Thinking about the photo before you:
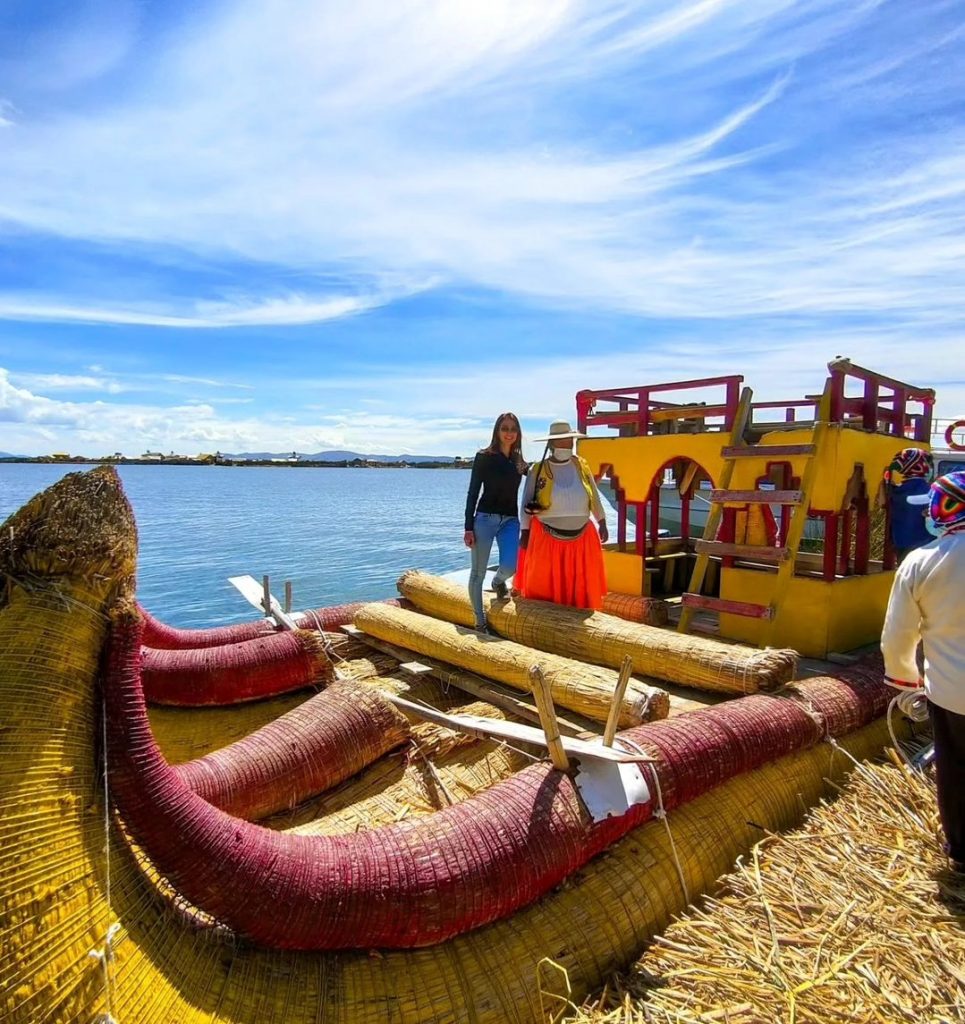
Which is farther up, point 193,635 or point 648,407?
point 648,407

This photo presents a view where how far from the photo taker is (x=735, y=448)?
22.4 feet

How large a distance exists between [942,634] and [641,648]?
243 centimetres

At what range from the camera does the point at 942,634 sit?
3.35m

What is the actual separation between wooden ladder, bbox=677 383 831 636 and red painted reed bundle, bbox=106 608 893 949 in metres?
3.38

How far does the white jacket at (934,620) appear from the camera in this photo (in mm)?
3268

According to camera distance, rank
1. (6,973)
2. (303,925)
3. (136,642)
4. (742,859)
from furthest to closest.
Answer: (742,859) < (303,925) < (136,642) < (6,973)

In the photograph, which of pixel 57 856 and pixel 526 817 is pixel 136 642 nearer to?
pixel 57 856

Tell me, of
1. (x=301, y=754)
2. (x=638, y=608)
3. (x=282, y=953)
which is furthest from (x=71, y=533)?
(x=638, y=608)

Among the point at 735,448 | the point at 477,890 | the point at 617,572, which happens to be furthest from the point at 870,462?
the point at 477,890

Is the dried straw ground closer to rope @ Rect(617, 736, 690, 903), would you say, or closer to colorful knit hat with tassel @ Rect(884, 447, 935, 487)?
rope @ Rect(617, 736, 690, 903)

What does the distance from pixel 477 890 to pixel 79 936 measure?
1475 mm

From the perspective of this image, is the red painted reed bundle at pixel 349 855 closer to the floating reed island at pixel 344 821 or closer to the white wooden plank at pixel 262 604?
the floating reed island at pixel 344 821

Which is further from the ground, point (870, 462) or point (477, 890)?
point (870, 462)

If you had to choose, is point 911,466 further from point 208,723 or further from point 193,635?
point 193,635
